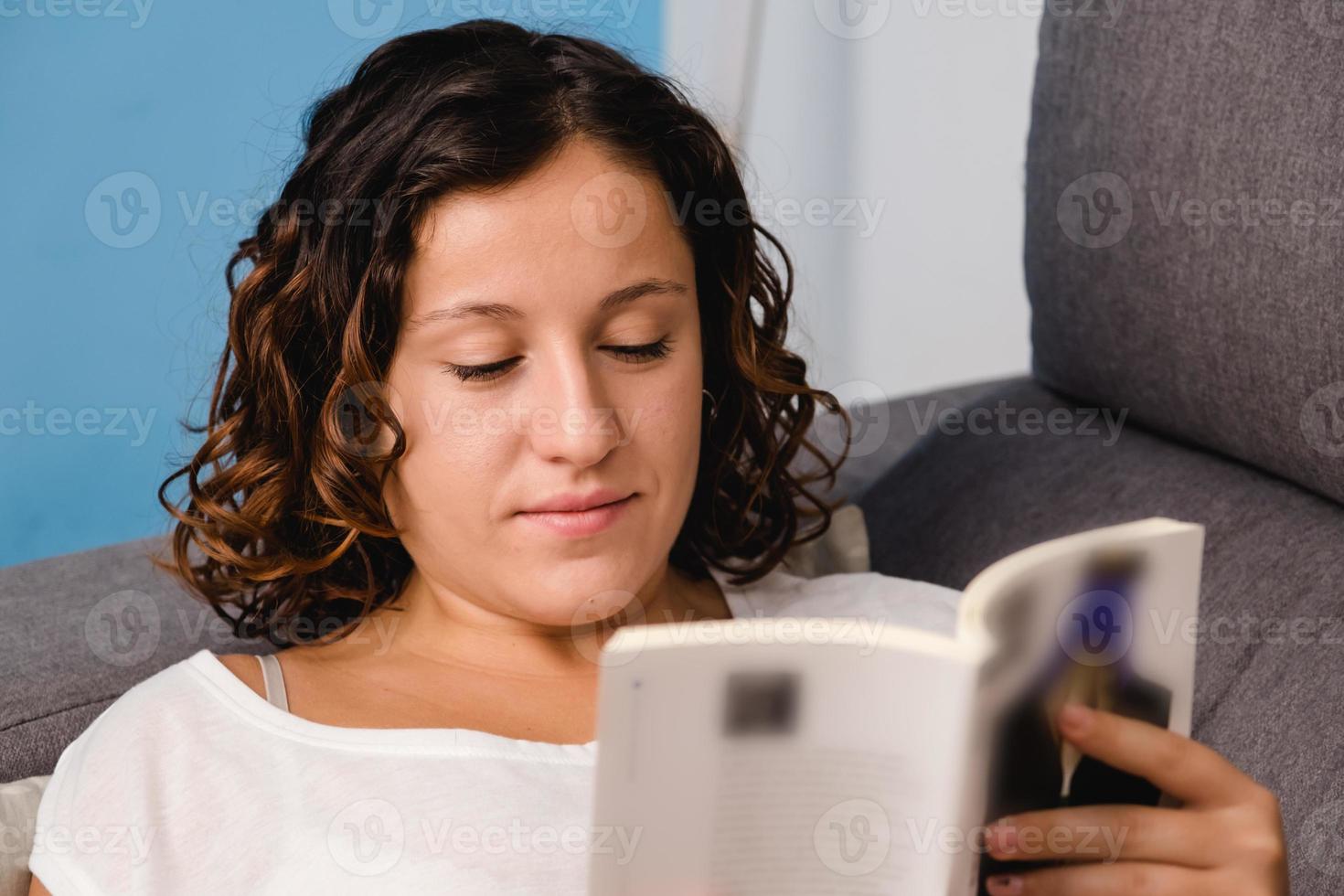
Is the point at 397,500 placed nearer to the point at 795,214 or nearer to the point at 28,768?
the point at 28,768

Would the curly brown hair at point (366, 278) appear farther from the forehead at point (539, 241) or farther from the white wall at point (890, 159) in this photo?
the white wall at point (890, 159)

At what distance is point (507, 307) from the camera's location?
115 cm

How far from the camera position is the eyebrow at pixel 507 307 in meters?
1.15

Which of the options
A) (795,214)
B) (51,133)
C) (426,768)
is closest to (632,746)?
(426,768)

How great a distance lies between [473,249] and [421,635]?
1.27 feet

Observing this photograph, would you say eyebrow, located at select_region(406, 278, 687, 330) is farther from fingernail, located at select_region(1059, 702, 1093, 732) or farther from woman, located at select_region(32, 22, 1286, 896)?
fingernail, located at select_region(1059, 702, 1093, 732)

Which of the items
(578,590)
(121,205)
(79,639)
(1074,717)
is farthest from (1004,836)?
(121,205)

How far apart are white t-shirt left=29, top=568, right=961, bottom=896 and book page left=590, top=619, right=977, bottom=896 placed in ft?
0.94

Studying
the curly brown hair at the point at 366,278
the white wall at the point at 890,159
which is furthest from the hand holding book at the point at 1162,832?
the white wall at the point at 890,159

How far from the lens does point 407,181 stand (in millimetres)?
1200

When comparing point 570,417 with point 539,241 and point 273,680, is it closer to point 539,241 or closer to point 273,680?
point 539,241

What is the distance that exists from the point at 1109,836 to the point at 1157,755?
0.20ft

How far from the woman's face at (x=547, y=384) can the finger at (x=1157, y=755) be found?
451 mm

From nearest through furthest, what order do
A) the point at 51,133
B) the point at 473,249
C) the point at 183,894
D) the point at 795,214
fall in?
the point at 183,894, the point at 473,249, the point at 51,133, the point at 795,214
